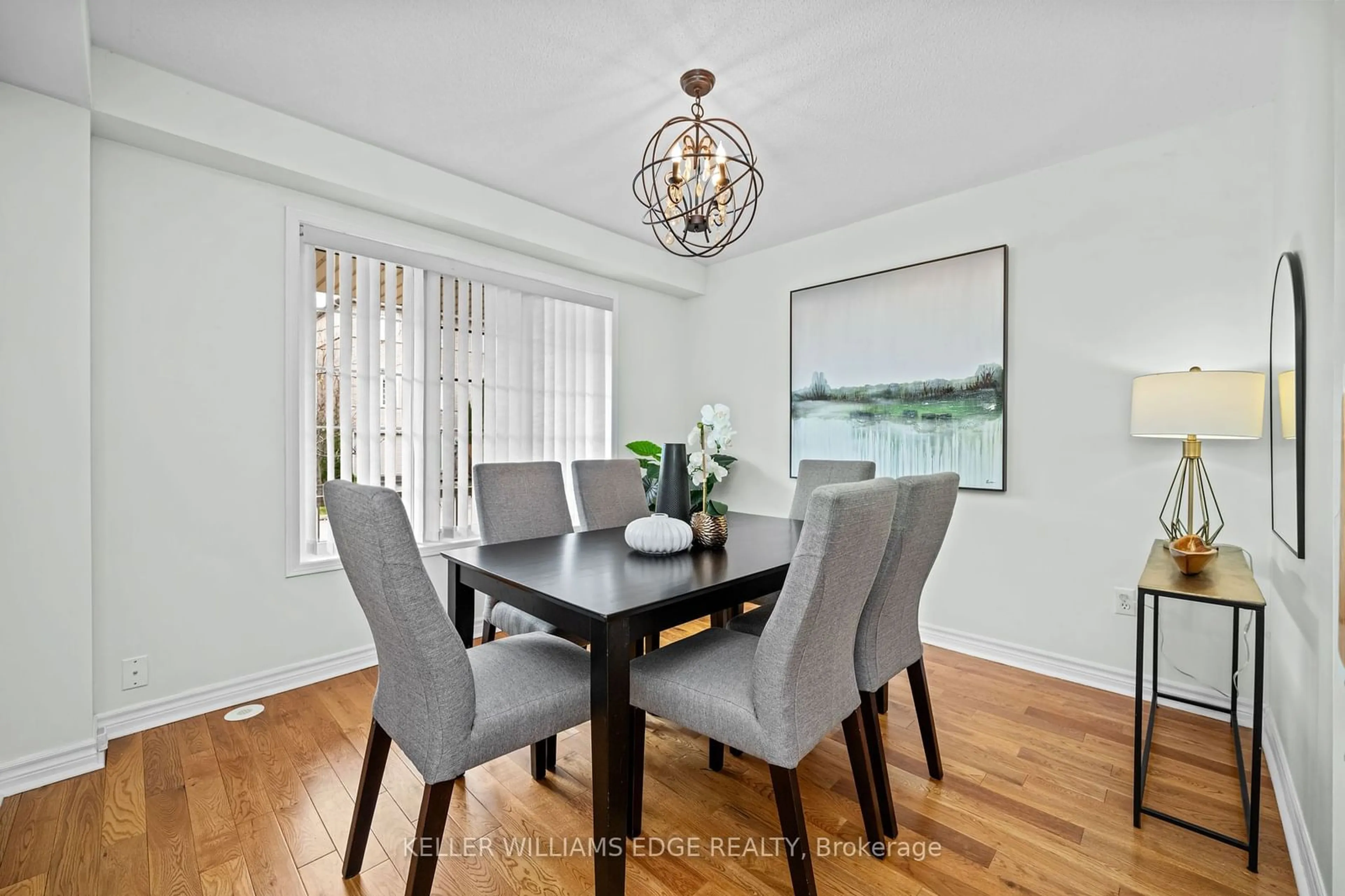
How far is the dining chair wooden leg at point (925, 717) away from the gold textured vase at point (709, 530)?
76 cm

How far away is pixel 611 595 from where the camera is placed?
1.54 m

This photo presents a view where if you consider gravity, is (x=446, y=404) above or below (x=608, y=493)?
above

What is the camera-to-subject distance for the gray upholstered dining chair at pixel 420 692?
1.26 meters

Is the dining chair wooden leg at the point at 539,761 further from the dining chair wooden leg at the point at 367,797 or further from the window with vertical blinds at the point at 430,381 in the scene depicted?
the window with vertical blinds at the point at 430,381

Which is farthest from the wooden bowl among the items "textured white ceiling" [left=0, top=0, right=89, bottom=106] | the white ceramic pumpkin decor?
"textured white ceiling" [left=0, top=0, right=89, bottom=106]

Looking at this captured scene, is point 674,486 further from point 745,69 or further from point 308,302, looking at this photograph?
point 308,302

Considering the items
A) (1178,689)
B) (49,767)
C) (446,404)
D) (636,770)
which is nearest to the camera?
(636,770)

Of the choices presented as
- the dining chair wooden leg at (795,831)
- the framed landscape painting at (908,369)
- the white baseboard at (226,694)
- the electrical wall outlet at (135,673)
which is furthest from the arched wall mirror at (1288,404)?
the electrical wall outlet at (135,673)

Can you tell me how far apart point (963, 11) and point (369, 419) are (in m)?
2.98

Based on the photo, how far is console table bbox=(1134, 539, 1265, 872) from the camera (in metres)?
1.59

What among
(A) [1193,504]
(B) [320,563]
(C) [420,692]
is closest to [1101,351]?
(A) [1193,504]

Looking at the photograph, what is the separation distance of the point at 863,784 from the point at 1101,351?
2.32 metres

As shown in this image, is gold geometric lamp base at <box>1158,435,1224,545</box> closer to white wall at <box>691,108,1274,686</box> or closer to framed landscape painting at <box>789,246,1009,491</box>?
white wall at <box>691,108,1274,686</box>

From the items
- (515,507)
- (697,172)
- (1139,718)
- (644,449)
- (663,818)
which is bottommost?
(663,818)
